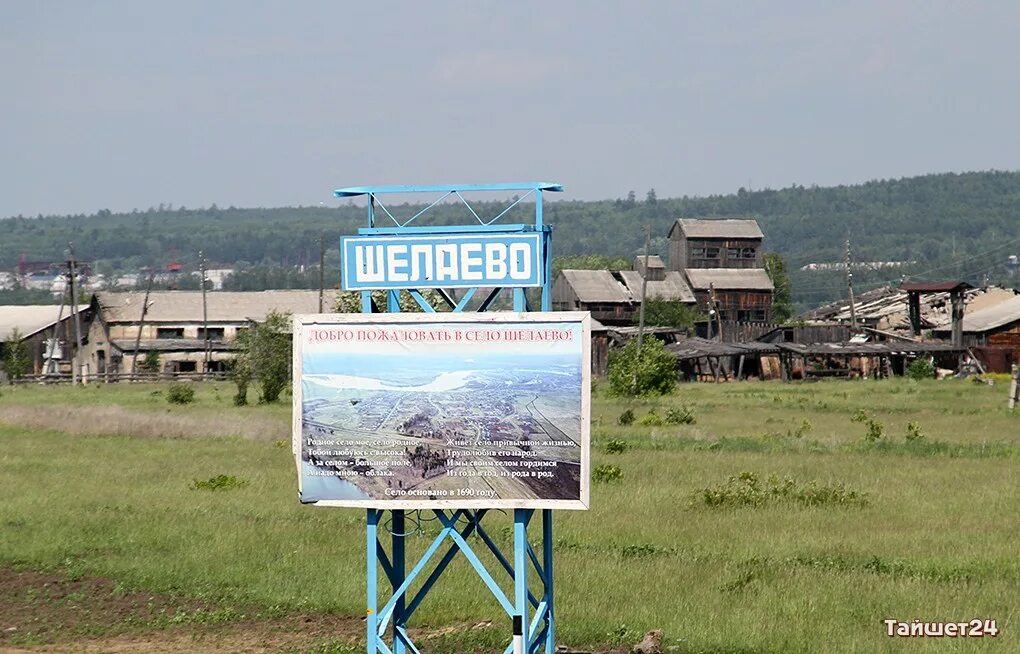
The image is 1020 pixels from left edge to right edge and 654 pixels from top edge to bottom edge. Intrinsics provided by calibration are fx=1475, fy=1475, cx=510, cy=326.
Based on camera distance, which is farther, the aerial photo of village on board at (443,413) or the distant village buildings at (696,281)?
the distant village buildings at (696,281)

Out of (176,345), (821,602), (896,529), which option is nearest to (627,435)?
Answer: (896,529)

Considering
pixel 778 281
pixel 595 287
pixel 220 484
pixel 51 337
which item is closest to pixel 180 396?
pixel 220 484

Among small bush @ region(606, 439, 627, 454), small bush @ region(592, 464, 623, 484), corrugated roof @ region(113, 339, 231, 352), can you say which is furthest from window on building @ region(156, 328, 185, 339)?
small bush @ region(592, 464, 623, 484)

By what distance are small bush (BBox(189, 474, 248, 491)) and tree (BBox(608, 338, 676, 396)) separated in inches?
1571

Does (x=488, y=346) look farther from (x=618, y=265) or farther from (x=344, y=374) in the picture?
→ (x=618, y=265)

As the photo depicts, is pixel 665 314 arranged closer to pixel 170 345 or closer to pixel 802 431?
pixel 170 345

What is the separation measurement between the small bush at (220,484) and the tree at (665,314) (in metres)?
93.4

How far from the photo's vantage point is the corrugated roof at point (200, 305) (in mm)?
127688

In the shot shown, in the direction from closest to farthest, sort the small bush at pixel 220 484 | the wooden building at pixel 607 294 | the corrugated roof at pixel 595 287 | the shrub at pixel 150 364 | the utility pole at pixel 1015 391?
the small bush at pixel 220 484 → the utility pole at pixel 1015 391 → the shrub at pixel 150 364 → the corrugated roof at pixel 595 287 → the wooden building at pixel 607 294

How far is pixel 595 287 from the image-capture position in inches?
5059

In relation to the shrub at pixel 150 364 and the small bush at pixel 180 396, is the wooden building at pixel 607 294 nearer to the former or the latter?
the shrub at pixel 150 364

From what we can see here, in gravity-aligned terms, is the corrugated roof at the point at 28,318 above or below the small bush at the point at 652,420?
above

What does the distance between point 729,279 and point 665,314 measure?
15172 millimetres

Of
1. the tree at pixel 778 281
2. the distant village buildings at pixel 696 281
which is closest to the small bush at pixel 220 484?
the distant village buildings at pixel 696 281
